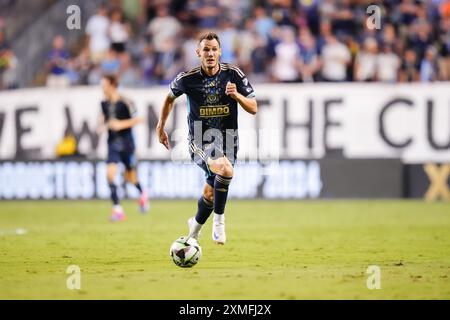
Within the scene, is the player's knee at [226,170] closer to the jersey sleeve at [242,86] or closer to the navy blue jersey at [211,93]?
the navy blue jersey at [211,93]

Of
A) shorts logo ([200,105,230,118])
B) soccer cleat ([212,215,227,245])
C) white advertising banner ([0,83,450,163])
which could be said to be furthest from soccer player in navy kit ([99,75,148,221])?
soccer cleat ([212,215,227,245])

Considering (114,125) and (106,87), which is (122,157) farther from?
(106,87)

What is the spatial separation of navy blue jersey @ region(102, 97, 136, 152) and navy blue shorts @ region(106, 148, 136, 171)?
0.06 metres

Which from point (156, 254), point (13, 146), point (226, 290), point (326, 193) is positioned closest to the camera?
point (226, 290)

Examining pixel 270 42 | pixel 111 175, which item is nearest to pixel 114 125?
pixel 111 175

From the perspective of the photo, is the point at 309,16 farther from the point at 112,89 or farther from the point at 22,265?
the point at 22,265

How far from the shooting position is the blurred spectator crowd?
21781 millimetres

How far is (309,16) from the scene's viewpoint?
23125 mm

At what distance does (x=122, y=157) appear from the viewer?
17.5 meters

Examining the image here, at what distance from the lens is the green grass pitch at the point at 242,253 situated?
8820mm

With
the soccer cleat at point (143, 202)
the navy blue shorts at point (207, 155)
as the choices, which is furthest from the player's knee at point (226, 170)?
the soccer cleat at point (143, 202)

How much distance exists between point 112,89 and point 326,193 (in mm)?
6315

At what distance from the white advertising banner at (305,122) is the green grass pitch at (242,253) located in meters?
2.08
